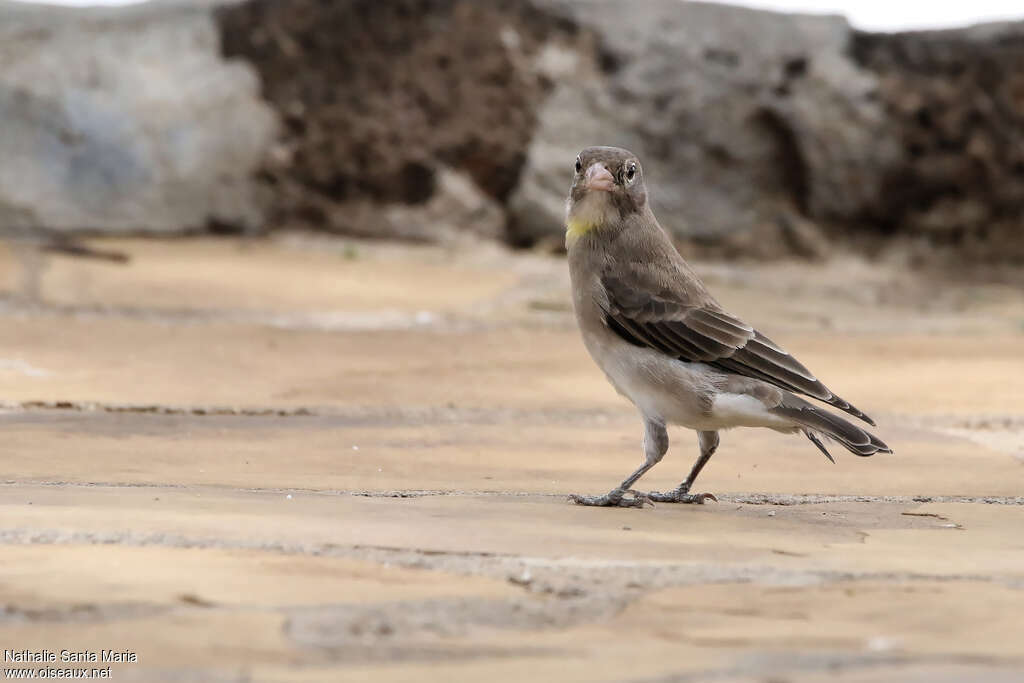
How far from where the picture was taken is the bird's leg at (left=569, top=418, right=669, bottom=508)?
11.7 ft

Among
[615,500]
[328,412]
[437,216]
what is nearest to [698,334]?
[615,500]

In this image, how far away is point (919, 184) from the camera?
344 inches

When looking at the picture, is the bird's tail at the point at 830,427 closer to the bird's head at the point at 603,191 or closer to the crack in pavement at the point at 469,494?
the crack in pavement at the point at 469,494

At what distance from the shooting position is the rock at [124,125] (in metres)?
7.70

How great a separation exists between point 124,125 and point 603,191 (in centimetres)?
420

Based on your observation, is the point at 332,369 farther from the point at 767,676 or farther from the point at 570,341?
the point at 767,676

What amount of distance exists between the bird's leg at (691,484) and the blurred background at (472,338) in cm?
10

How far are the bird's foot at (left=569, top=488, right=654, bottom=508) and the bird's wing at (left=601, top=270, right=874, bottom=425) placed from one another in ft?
1.40

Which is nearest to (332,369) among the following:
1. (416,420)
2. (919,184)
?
(416,420)

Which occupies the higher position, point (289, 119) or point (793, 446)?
point (289, 119)

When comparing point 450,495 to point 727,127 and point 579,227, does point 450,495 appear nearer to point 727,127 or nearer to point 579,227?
point 579,227

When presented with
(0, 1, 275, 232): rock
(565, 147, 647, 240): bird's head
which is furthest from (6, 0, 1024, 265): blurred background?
(565, 147, 647, 240): bird's head

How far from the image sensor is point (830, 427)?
3.64 m

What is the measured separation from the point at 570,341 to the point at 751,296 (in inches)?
64.2
